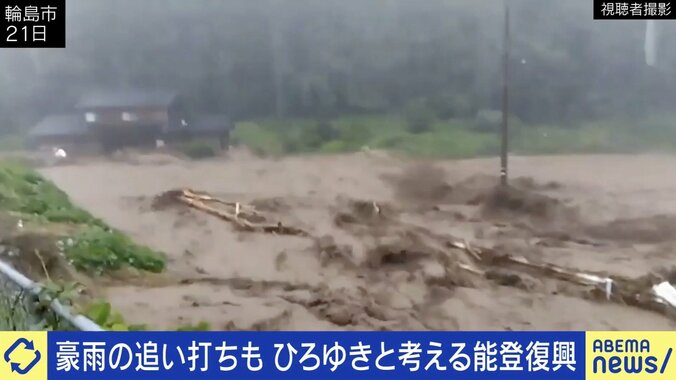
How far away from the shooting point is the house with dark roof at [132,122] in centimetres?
170

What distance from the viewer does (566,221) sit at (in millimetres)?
1695

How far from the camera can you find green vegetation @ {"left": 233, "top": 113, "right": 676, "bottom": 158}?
168 centimetres

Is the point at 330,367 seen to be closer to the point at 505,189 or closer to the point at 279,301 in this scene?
the point at 279,301

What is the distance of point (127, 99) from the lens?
1.71 m

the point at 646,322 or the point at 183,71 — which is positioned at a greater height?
the point at 183,71

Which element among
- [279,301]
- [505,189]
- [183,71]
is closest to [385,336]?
[279,301]

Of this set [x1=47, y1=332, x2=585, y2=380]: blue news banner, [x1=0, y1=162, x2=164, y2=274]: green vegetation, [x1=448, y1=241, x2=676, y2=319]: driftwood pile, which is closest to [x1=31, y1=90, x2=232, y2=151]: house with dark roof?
[x1=0, y1=162, x2=164, y2=274]: green vegetation

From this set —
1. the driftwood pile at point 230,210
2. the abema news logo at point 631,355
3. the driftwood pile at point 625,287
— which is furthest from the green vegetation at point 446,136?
the abema news logo at point 631,355

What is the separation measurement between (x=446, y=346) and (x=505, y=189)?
1.37ft

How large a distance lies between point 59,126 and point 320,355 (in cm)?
86

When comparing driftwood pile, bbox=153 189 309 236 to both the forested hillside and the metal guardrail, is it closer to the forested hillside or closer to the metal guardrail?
the forested hillside
